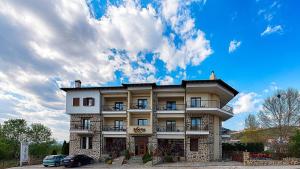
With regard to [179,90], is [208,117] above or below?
below

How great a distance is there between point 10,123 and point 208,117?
98.8 ft

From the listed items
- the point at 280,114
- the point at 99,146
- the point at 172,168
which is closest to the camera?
the point at 172,168

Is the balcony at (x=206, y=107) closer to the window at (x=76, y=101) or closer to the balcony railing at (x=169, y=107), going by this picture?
the balcony railing at (x=169, y=107)

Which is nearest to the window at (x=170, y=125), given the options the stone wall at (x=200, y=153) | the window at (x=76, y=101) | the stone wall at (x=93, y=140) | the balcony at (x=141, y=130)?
the balcony at (x=141, y=130)

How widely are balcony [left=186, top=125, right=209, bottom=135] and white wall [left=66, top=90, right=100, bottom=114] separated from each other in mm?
10786

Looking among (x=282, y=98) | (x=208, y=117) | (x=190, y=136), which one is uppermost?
(x=282, y=98)

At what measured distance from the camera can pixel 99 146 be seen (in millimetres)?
33406

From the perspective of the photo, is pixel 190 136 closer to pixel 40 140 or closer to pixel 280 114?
pixel 280 114

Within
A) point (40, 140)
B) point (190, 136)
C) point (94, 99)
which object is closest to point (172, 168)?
point (190, 136)

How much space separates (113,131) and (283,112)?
22.9 m

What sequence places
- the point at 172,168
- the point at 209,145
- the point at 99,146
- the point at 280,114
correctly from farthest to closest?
1. the point at 280,114
2. the point at 99,146
3. the point at 209,145
4. the point at 172,168

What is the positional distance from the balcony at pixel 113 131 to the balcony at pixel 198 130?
24.5 ft

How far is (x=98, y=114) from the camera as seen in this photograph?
33938 mm

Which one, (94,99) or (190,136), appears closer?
(190,136)
